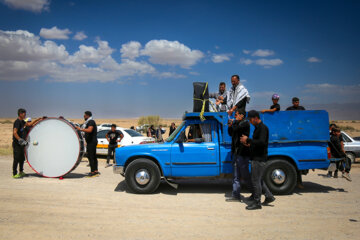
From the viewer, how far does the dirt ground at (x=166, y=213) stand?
173 inches

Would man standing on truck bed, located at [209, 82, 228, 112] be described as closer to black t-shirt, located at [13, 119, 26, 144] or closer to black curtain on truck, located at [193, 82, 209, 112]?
black curtain on truck, located at [193, 82, 209, 112]

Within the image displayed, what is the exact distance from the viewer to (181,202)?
6277mm

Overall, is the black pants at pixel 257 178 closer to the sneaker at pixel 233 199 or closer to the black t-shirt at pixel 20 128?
the sneaker at pixel 233 199

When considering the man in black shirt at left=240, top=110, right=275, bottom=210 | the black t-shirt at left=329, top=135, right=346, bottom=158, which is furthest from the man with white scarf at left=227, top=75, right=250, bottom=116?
the black t-shirt at left=329, top=135, right=346, bottom=158

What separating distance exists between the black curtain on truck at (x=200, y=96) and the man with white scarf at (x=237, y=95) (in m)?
0.63

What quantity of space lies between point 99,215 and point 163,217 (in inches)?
46.9

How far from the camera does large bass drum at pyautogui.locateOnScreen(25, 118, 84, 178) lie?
28.0ft

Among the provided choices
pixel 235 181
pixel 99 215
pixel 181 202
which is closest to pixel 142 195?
pixel 181 202

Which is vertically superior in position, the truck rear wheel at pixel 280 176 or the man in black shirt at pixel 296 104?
the man in black shirt at pixel 296 104

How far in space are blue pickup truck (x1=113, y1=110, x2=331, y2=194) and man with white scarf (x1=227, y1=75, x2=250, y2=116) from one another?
1.83 ft

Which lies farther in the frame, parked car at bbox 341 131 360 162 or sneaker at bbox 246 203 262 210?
parked car at bbox 341 131 360 162

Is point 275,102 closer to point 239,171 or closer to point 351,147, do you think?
point 239,171

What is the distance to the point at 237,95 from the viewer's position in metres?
7.29

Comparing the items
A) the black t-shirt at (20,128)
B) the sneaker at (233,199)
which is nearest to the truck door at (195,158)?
the sneaker at (233,199)
